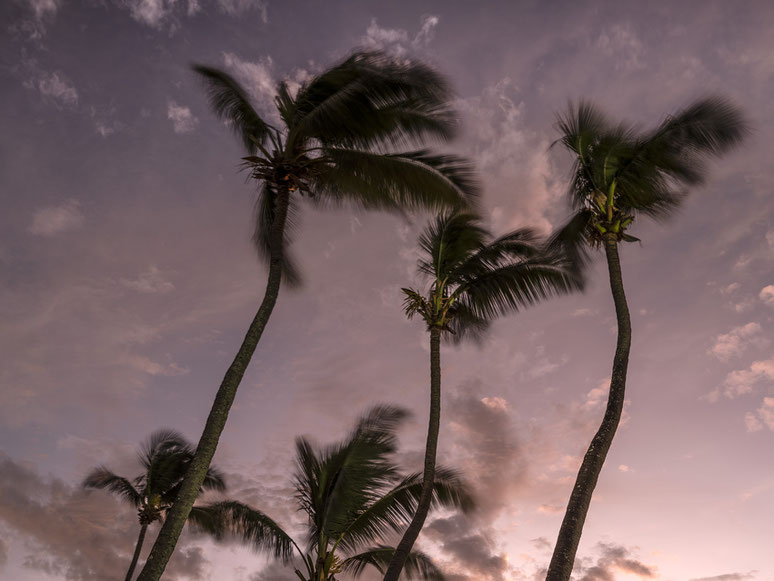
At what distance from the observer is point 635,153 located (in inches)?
499

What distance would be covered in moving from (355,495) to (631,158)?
10.4m

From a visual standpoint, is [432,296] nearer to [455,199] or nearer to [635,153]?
[455,199]

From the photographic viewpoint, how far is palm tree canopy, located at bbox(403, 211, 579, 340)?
15.6m

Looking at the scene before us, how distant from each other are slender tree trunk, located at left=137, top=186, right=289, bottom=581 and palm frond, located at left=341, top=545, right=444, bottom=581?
8.10m

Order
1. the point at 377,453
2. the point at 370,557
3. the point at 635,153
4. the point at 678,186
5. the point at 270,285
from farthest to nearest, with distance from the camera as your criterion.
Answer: the point at 370,557, the point at 377,453, the point at 678,186, the point at 635,153, the point at 270,285

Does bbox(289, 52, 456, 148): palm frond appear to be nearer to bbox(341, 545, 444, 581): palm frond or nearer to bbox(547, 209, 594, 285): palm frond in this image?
bbox(547, 209, 594, 285): palm frond

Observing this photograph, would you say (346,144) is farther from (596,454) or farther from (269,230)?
(596,454)

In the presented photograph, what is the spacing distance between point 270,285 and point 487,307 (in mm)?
7156

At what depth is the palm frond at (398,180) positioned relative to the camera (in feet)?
43.7

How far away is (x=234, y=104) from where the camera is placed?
13.6 meters

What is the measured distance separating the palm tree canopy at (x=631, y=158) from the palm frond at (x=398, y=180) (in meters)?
2.58

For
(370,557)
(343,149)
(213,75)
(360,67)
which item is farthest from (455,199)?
(370,557)

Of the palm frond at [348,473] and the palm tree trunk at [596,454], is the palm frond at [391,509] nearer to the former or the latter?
the palm frond at [348,473]

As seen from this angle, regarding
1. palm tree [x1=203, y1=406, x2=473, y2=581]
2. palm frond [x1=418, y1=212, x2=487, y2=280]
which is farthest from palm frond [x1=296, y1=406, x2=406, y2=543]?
palm frond [x1=418, y1=212, x2=487, y2=280]
